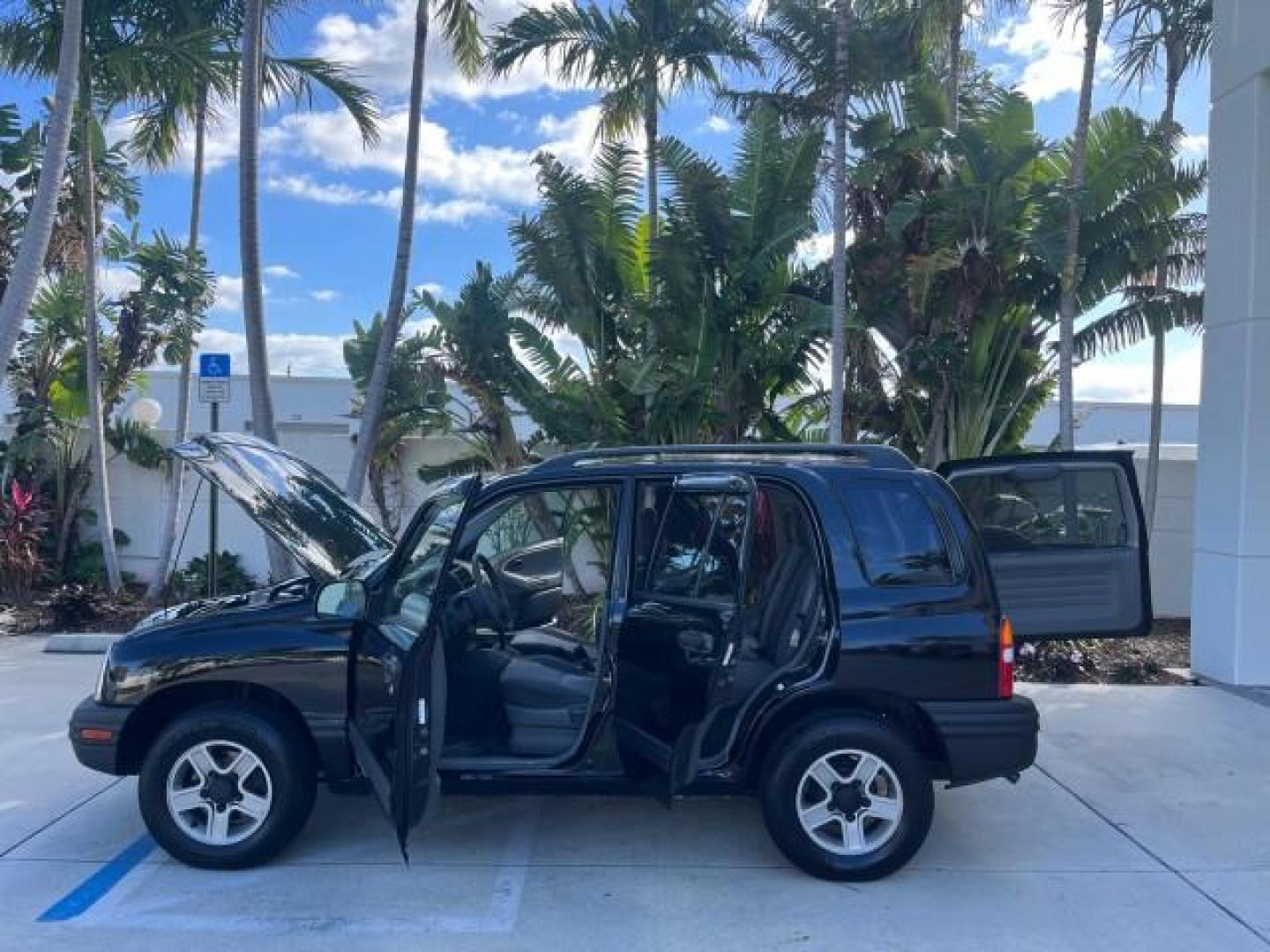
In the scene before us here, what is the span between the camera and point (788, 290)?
38.0ft

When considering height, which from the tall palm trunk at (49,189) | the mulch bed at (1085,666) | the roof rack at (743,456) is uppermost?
the tall palm trunk at (49,189)

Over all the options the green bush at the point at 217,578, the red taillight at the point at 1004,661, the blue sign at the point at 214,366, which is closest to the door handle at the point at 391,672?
the red taillight at the point at 1004,661

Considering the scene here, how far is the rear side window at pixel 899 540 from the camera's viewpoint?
4.79 m

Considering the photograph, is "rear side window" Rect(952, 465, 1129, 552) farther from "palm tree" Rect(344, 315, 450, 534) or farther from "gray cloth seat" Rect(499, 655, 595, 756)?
"palm tree" Rect(344, 315, 450, 534)

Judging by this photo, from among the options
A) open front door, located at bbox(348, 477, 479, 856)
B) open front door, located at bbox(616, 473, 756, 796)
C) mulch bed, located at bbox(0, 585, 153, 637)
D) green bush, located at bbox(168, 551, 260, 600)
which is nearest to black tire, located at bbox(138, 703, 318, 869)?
open front door, located at bbox(348, 477, 479, 856)

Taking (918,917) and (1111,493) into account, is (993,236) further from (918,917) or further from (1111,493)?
(918,917)

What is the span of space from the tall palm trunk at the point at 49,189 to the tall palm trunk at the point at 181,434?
1641 mm

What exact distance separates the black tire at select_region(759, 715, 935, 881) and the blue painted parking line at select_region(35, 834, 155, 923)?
9.40ft

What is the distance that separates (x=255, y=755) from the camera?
4785mm

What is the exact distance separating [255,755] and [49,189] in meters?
7.10

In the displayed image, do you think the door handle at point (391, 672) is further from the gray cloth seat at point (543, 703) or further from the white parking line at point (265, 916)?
the white parking line at point (265, 916)

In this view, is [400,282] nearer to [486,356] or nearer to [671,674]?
[486,356]

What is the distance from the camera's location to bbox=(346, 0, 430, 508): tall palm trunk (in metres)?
10.8

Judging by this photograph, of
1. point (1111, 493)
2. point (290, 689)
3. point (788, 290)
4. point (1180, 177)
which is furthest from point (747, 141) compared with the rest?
point (290, 689)
